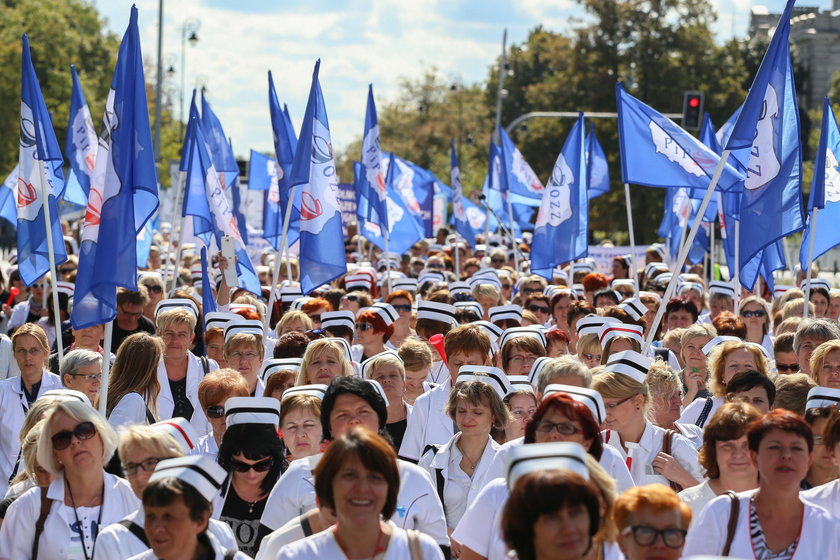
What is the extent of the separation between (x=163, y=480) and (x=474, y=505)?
1217 millimetres

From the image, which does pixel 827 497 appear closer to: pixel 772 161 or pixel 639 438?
pixel 639 438

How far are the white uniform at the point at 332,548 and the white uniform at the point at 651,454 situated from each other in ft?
6.99

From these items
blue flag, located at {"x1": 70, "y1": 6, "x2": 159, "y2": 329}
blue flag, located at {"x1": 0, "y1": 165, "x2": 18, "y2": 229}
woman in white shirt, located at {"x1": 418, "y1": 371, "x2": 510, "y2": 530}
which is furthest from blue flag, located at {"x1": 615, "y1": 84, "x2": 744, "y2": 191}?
blue flag, located at {"x1": 0, "y1": 165, "x2": 18, "y2": 229}

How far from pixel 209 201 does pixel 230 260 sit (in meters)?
1.81

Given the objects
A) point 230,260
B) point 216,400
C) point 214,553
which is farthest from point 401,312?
point 214,553

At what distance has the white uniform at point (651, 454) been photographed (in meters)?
6.41

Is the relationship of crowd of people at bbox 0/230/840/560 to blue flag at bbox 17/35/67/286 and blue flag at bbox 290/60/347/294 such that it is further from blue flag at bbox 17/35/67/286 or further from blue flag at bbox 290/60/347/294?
blue flag at bbox 290/60/347/294

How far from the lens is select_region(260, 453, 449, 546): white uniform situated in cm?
541

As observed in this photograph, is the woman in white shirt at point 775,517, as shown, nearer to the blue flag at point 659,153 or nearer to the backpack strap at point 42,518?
the backpack strap at point 42,518

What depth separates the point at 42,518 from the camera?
209 inches

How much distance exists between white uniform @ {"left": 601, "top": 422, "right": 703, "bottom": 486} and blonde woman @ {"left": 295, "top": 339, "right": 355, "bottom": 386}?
1.85m

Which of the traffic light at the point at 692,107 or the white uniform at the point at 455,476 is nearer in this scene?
the white uniform at the point at 455,476

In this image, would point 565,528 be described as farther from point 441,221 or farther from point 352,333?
point 441,221

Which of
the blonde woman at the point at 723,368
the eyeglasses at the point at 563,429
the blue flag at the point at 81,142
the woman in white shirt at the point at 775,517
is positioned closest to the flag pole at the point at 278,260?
the blue flag at the point at 81,142
